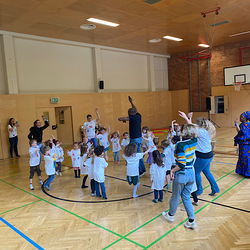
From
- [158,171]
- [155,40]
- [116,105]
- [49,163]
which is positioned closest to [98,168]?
[158,171]

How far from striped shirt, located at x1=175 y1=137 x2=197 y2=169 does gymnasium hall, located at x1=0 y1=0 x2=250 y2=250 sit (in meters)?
0.08

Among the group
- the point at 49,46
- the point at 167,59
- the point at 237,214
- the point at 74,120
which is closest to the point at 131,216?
the point at 237,214

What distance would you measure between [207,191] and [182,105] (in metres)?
13.7

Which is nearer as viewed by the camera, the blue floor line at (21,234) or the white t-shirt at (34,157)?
the blue floor line at (21,234)

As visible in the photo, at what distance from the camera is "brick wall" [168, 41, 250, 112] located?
15.8 meters

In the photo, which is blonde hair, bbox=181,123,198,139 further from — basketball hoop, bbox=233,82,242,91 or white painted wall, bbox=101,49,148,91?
basketball hoop, bbox=233,82,242,91

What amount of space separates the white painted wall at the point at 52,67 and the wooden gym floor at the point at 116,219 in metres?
6.82

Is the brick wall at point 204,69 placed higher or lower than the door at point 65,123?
higher

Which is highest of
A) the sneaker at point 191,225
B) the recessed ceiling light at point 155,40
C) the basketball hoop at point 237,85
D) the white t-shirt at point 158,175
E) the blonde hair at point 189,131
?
the recessed ceiling light at point 155,40

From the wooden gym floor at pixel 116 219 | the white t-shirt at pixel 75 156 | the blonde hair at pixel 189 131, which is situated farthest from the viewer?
the white t-shirt at pixel 75 156

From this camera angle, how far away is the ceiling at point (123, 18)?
8273 mm

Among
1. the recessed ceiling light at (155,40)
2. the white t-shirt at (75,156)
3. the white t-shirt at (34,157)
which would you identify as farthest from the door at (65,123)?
the white t-shirt at (34,157)

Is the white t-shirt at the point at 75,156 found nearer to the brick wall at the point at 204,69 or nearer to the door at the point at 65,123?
the door at the point at 65,123

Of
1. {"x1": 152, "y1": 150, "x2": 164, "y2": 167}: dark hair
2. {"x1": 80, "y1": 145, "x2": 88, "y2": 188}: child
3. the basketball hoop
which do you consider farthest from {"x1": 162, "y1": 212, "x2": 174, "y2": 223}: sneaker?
the basketball hoop
